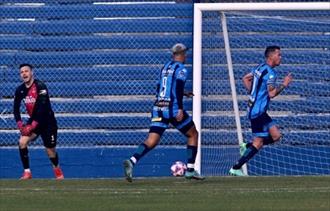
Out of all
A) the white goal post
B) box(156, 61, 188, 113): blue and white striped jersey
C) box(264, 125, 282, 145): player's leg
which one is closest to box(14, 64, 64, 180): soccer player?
the white goal post

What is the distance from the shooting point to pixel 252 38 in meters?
21.7

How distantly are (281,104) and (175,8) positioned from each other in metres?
2.82

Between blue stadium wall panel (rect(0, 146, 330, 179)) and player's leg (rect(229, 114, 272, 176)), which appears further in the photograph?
blue stadium wall panel (rect(0, 146, 330, 179))

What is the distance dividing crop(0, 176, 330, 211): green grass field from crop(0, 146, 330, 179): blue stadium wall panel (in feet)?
12.7

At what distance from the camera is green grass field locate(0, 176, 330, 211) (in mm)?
12297

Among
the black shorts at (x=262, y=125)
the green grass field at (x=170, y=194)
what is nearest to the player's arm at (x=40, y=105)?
the green grass field at (x=170, y=194)

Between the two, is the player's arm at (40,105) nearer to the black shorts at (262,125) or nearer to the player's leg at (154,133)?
the player's leg at (154,133)

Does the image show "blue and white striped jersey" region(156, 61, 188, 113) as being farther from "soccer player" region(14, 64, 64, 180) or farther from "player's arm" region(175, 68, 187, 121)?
"soccer player" region(14, 64, 64, 180)

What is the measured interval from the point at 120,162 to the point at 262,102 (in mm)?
4332

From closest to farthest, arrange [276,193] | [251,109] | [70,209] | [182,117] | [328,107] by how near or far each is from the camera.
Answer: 1. [70,209]
2. [276,193]
3. [182,117]
4. [251,109]
5. [328,107]

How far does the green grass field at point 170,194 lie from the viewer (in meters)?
12.3

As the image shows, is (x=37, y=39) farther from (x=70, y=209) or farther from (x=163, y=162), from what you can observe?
(x=70, y=209)

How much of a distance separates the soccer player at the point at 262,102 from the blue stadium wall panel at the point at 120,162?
126 inches

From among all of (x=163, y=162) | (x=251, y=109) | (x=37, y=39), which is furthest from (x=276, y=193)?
(x=37, y=39)
